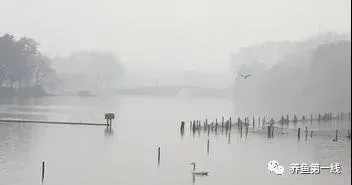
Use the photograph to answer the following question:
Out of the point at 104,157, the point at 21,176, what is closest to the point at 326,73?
the point at 104,157

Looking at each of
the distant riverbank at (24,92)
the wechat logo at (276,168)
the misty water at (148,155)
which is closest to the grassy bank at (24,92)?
the distant riverbank at (24,92)

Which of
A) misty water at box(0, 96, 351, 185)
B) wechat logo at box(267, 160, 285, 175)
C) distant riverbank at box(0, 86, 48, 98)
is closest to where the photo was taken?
misty water at box(0, 96, 351, 185)

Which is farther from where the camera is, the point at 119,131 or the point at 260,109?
the point at 260,109

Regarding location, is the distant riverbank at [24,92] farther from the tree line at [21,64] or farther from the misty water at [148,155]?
the misty water at [148,155]

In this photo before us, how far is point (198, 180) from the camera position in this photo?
1059 centimetres

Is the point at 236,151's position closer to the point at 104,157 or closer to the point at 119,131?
the point at 104,157

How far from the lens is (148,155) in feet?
45.6

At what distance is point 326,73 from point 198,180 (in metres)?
25.6

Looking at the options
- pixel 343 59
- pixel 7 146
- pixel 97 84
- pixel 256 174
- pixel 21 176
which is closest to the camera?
pixel 21 176

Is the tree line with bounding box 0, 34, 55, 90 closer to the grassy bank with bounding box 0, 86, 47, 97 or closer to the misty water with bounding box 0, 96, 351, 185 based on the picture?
the grassy bank with bounding box 0, 86, 47, 97

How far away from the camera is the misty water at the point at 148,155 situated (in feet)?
35.0

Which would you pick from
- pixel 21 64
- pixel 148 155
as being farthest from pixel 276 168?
pixel 21 64

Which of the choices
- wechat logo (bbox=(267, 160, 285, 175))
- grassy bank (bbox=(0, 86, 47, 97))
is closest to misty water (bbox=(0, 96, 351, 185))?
wechat logo (bbox=(267, 160, 285, 175))

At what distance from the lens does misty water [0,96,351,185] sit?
10.7m
